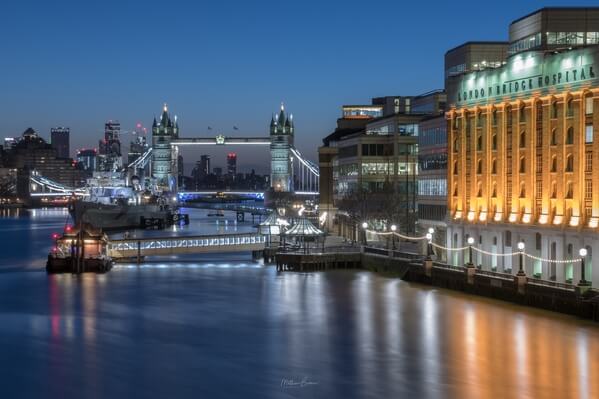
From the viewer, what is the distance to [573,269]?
3984 centimetres

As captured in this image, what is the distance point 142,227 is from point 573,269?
356 feet

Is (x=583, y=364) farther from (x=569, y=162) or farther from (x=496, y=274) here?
(x=496, y=274)

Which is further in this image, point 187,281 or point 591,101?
point 187,281

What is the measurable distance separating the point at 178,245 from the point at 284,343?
3566 centimetres

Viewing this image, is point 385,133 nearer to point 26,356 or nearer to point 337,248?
point 337,248

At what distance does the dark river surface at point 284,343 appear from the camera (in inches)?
1114

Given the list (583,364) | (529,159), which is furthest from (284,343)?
(529,159)

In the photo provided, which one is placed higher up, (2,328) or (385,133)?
(385,133)

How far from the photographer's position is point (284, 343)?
35281mm

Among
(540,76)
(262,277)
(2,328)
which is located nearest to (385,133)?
(262,277)

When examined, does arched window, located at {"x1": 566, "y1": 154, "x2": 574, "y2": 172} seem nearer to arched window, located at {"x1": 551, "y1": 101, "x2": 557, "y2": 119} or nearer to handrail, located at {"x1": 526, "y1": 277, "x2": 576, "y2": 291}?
arched window, located at {"x1": 551, "y1": 101, "x2": 557, "y2": 119}

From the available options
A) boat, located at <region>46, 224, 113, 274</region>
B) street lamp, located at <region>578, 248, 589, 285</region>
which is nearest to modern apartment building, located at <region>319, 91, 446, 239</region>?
boat, located at <region>46, 224, 113, 274</region>

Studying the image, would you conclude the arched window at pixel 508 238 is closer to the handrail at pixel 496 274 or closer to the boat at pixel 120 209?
the handrail at pixel 496 274

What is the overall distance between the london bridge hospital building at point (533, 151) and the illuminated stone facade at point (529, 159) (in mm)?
45
